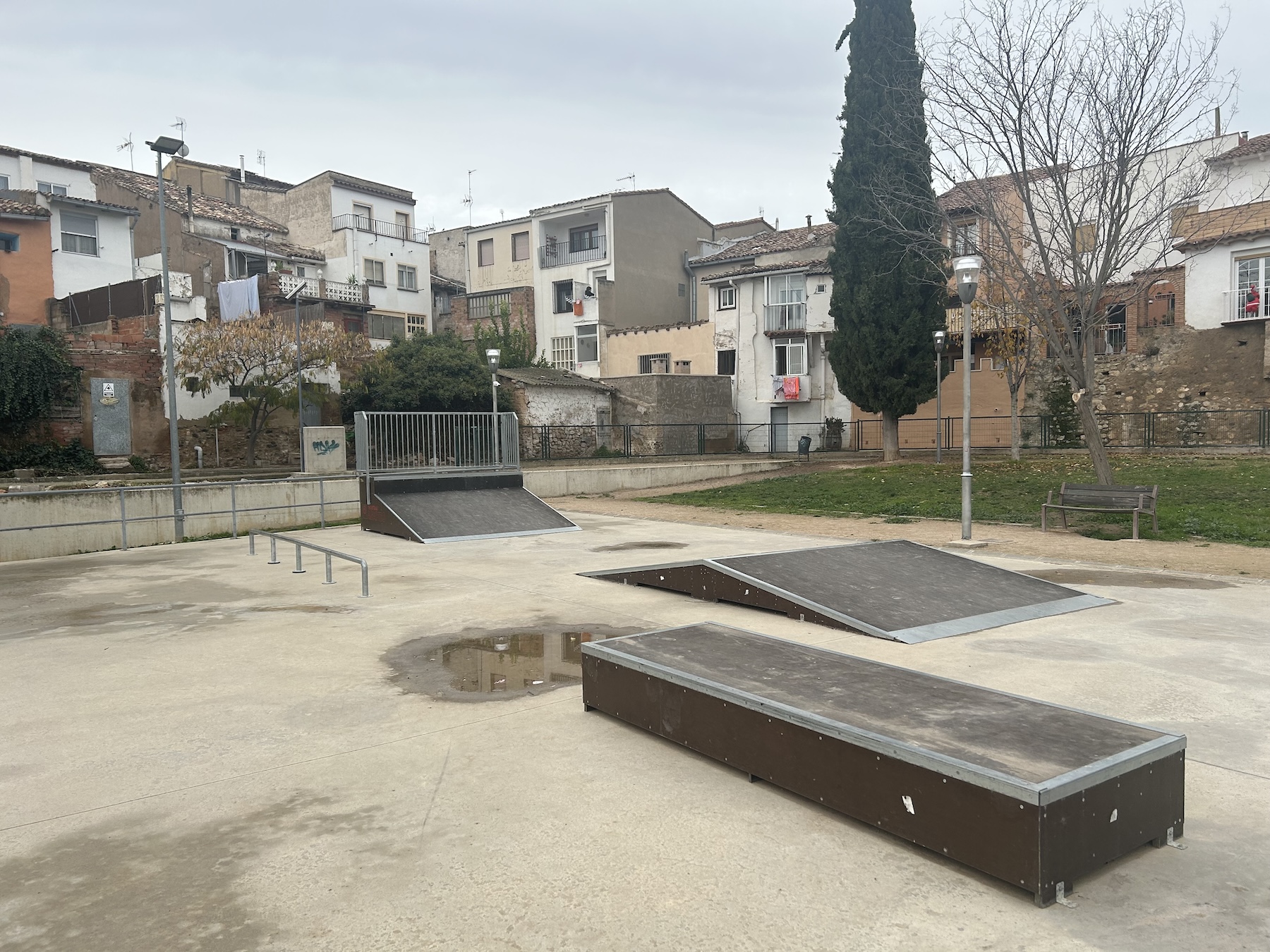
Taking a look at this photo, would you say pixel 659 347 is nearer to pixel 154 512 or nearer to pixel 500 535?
pixel 154 512

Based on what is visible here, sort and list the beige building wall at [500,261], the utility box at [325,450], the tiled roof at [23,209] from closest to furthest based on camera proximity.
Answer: the utility box at [325,450] < the tiled roof at [23,209] < the beige building wall at [500,261]

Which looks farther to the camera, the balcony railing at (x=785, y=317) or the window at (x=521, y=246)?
the window at (x=521, y=246)

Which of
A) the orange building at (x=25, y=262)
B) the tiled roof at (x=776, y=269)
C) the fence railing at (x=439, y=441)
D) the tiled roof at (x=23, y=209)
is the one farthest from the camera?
the tiled roof at (x=776, y=269)

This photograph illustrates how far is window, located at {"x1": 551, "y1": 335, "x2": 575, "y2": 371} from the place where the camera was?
48594 mm

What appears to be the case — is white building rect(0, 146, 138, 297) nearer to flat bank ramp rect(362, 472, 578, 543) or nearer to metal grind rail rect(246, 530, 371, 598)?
flat bank ramp rect(362, 472, 578, 543)

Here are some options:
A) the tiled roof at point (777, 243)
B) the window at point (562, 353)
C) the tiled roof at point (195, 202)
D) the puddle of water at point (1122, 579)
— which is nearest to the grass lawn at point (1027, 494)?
Result: the puddle of water at point (1122, 579)

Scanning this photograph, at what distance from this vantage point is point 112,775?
15.3ft

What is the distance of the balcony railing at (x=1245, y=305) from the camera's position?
30.3 meters

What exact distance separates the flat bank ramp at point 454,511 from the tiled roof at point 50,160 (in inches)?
1313

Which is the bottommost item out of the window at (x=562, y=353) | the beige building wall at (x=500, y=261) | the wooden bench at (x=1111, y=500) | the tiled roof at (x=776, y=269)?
the wooden bench at (x=1111, y=500)

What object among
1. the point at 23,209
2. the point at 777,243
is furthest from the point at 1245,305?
the point at 23,209

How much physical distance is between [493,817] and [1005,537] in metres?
12.5

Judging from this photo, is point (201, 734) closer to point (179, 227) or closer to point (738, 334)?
point (738, 334)

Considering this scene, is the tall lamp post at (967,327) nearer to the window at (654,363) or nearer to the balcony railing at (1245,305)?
the balcony railing at (1245,305)
